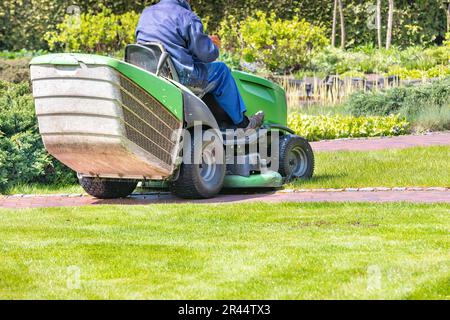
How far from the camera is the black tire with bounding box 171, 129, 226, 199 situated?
8.75 meters

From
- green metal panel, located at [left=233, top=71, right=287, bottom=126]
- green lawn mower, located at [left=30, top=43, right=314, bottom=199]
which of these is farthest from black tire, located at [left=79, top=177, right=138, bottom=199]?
green metal panel, located at [left=233, top=71, right=287, bottom=126]

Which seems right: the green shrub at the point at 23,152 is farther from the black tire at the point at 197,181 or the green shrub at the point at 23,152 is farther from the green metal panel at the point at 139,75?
the green metal panel at the point at 139,75

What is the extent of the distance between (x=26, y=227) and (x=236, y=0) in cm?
1996

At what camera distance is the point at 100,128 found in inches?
317

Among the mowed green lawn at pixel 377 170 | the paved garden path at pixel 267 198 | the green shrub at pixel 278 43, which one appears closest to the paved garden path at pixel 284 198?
the paved garden path at pixel 267 198

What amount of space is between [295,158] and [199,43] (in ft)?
5.90

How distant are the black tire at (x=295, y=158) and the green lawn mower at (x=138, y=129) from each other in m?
0.04

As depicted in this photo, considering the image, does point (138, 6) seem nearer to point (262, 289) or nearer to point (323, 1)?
point (323, 1)

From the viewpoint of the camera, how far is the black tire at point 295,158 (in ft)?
32.0

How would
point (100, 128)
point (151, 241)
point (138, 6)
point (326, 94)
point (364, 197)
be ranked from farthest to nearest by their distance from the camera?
point (138, 6)
point (326, 94)
point (364, 197)
point (100, 128)
point (151, 241)

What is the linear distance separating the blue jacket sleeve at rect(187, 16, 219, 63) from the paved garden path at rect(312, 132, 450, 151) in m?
3.69

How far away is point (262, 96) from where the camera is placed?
9938 mm

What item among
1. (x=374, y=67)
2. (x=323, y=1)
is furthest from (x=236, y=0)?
(x=374, y=67)

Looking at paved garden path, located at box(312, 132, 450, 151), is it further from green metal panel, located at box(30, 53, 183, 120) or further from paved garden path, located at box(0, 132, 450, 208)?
green metal panel, located at box(30, 53, 183, 120)
